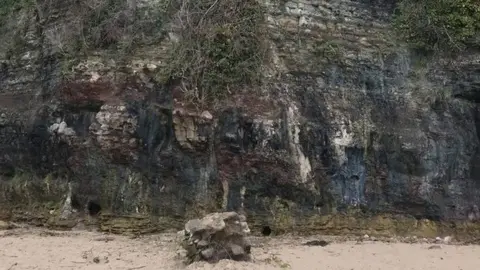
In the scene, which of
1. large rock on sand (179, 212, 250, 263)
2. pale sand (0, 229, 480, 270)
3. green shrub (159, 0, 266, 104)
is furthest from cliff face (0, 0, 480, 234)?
large rock on sand (179, 212, 250, 263)

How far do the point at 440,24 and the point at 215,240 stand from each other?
7552 mm

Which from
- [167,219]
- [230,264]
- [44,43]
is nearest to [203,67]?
[167,219]

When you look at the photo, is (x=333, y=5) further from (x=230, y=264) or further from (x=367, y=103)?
(x=230, y=264)

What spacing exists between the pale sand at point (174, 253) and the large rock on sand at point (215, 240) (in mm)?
163

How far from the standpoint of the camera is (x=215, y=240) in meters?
8.30

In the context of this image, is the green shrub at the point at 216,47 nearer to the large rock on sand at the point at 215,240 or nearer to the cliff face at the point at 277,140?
the cliff face at the point at 277,140

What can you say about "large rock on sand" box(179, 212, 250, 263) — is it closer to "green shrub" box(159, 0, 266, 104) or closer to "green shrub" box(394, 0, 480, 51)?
"green shrub" box(159, 0, 266, 104)

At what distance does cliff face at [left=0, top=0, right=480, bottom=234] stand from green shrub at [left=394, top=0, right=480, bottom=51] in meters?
0.34

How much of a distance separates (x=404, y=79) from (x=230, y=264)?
6347 mm

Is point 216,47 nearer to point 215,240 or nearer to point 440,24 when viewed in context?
point 215,240

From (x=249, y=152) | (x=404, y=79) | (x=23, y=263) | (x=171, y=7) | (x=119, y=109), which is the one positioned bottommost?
(x=23, y=263)

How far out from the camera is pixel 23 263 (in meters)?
8.14

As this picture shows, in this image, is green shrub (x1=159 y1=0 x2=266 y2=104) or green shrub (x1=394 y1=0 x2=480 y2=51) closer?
green shrub (x1=159 y1=0 x2=266 y2=104)

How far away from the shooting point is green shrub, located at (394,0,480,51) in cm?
1230
